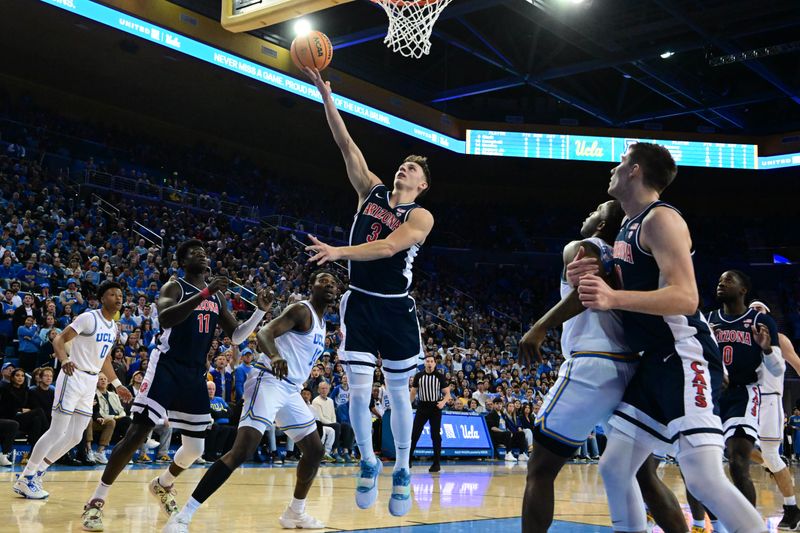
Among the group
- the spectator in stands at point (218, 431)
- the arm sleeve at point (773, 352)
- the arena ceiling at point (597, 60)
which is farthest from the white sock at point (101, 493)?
the arena ceiling at point (597, 60)

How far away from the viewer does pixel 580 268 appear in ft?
12.8

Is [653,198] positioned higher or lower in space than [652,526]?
higher

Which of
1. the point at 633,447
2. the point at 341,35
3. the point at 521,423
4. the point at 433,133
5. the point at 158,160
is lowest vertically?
the point at 521,423

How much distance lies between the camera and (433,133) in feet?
88.1

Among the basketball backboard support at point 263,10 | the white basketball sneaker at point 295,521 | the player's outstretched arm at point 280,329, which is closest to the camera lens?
the player's outstretched arm at point 280,329

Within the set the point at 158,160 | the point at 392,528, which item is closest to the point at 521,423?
the point at 392,528

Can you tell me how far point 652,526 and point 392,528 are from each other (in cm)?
252

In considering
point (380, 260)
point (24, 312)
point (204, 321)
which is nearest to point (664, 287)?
point (380, 260)

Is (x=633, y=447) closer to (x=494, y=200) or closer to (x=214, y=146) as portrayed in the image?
(x=214, y=146)

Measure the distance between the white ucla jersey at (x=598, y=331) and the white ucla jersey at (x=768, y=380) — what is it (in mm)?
3553

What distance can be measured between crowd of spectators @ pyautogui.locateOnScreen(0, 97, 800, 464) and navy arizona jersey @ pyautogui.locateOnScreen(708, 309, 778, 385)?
1898 mm

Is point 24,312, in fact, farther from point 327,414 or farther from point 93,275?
point 327,414

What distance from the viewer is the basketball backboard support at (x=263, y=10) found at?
8680 millimetres

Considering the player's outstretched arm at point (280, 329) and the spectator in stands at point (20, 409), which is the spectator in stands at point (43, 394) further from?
the player's outstretched arm at point (280, 329)
